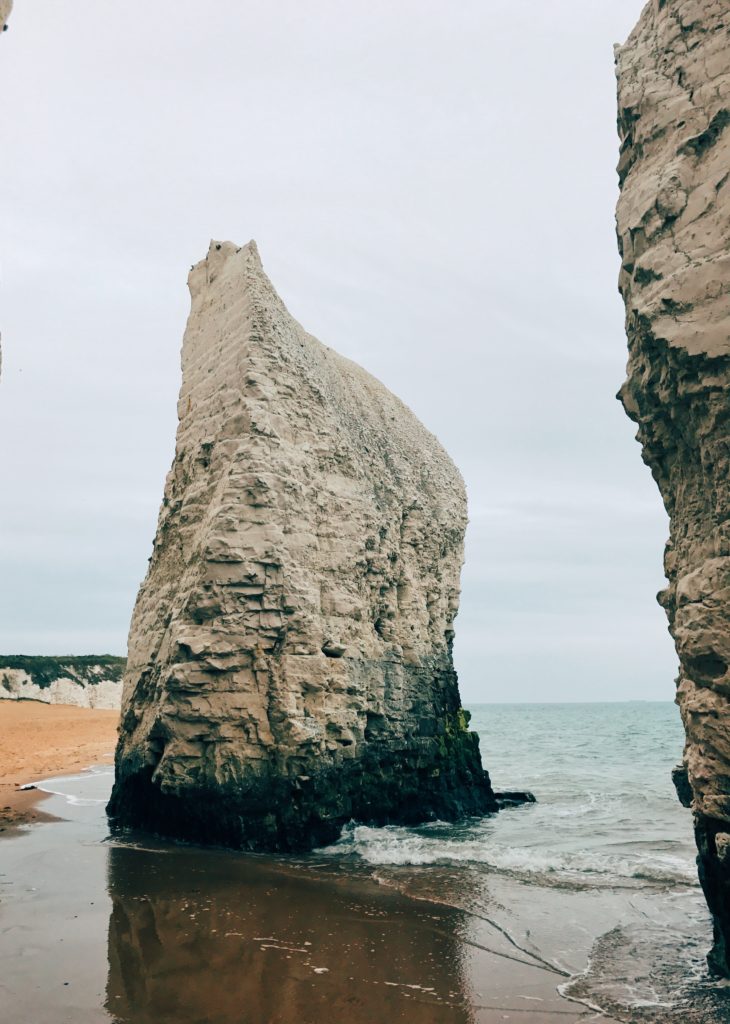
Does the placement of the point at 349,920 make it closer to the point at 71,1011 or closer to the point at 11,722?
the point at 71,1011

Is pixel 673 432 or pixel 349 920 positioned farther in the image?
pixel 349 920

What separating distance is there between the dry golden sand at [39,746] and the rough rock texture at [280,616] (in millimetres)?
3736

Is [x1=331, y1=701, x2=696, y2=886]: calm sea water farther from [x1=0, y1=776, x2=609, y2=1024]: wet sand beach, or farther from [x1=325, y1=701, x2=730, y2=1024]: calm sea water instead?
[x1=0, y1=776, x2=609, y2=1024]: wet sand beach

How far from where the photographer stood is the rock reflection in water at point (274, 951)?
250 inches

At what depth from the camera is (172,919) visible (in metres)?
8.52

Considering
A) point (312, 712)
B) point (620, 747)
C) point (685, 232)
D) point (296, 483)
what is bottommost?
point (620, 747)

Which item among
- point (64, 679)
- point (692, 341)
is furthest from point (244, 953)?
point (64, 679)

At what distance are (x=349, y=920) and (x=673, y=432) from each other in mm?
6338

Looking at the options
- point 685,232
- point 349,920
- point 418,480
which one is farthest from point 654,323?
point 418,480

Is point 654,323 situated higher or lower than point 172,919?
higher

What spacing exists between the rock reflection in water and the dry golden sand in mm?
6785

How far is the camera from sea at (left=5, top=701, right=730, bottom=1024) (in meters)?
6.62

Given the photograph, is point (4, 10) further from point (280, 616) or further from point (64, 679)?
point (64, 679)

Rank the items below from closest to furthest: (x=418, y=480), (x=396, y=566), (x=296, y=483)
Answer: (x=296, y=483), (x=396, y=566), (x=418, y=480)
